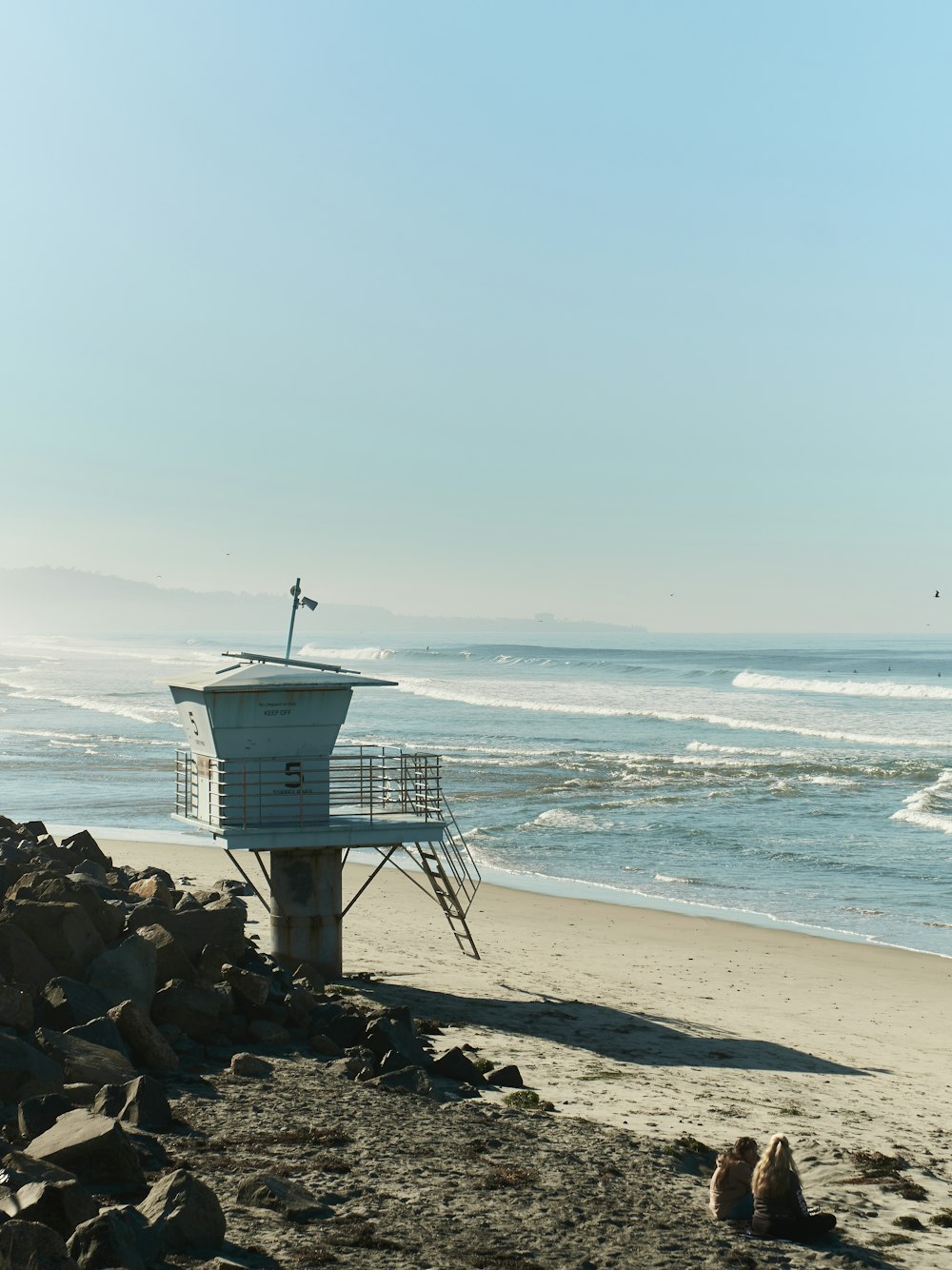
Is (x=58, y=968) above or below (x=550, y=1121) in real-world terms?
above

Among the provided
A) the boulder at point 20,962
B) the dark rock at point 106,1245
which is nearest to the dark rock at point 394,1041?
the boulder at point 20,962

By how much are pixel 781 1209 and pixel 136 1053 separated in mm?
5036

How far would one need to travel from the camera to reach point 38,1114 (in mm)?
8453

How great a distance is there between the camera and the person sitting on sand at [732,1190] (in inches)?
353

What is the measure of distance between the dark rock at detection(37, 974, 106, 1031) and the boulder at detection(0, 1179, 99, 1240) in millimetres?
3465

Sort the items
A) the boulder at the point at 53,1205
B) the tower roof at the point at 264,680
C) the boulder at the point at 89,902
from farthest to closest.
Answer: the tower roof at the point at 264,680
the boulder at the point at 89,902
the boulder at the point at 53,1205

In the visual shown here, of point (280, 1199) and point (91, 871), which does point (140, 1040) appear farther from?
point (91, 871)

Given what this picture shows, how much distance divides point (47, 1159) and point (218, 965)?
4.81 m

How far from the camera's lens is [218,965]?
12.6 metres

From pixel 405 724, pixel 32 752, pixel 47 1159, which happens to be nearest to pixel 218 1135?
pixel 47 1159

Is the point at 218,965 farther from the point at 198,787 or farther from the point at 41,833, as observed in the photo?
the point at 41,833

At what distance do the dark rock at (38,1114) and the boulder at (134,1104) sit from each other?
1.72ft

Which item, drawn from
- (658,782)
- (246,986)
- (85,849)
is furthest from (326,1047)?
(658,782)

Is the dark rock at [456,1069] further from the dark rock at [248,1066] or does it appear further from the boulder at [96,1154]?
the boulder at [96,1154]
